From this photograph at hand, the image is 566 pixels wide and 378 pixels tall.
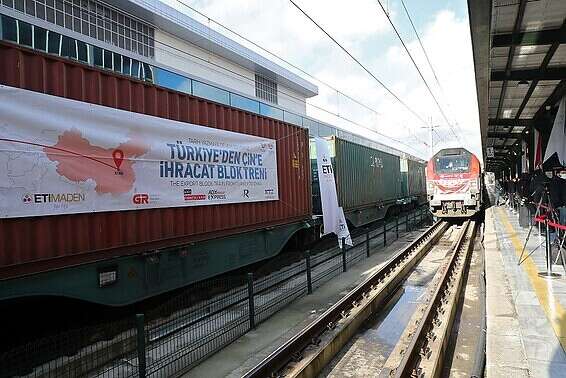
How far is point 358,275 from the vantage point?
9.41m

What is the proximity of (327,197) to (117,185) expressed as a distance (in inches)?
222

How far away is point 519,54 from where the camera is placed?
7656mm

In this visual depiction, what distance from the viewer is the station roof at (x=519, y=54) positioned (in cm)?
569

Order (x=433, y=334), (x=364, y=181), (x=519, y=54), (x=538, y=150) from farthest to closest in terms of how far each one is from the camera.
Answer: (x=364, y=181), (x=538, y=150), (x=519, y=54), (x=433, y=334)

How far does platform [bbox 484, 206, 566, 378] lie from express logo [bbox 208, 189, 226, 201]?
4.20m

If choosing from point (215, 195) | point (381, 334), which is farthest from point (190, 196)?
point (381, 334)

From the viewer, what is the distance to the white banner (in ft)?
13.6

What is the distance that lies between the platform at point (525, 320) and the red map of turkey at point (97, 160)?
14.6 ft

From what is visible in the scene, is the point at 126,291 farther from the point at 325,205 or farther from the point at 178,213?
the point at 325,205

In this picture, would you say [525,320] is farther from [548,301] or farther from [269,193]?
[269,193]

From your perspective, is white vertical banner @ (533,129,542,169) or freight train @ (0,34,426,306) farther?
white vertical banner @ (533,129,542,169)

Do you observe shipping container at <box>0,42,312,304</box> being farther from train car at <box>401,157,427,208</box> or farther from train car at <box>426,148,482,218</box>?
train car at <box>401,157,427,208</box>

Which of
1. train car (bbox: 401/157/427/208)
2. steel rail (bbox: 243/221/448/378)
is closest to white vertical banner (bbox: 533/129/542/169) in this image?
steel rail (bbox: 243/221/448/378)

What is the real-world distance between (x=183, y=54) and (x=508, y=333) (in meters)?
25.0
